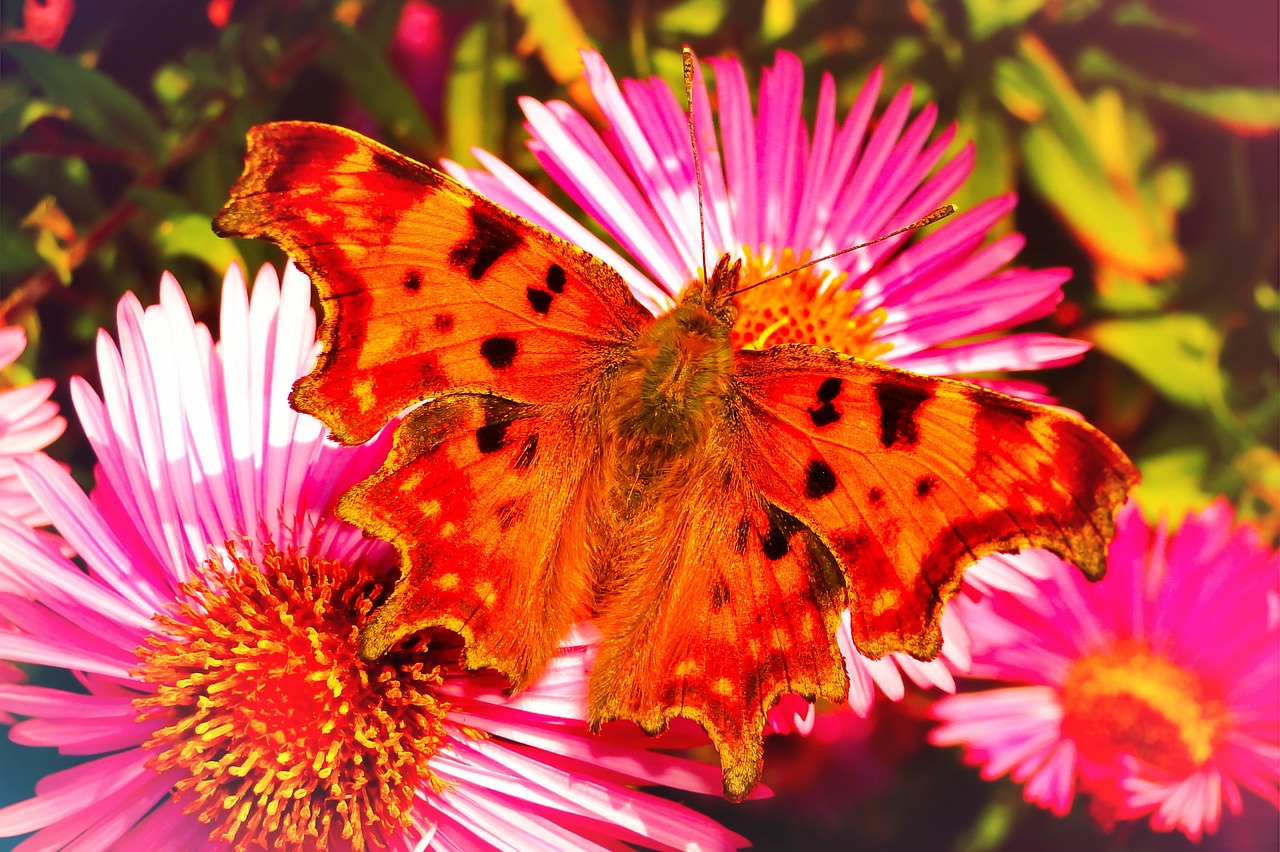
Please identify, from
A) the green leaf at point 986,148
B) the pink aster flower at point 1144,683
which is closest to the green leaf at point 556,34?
the green leaf at point 986,148

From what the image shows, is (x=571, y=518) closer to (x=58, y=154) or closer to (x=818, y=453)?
(x=818, y=453)

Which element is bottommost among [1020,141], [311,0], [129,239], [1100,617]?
[1100,617]

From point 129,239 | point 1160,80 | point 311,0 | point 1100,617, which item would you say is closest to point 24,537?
point 129,239

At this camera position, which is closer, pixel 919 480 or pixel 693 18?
pixel 919 480

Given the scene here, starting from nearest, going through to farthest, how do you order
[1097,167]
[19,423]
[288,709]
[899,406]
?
[899,406], [288,709], [19,423], [1097,167]

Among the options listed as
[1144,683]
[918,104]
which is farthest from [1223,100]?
[1144,683]

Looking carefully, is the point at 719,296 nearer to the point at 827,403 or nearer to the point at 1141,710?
the point at 827,403
